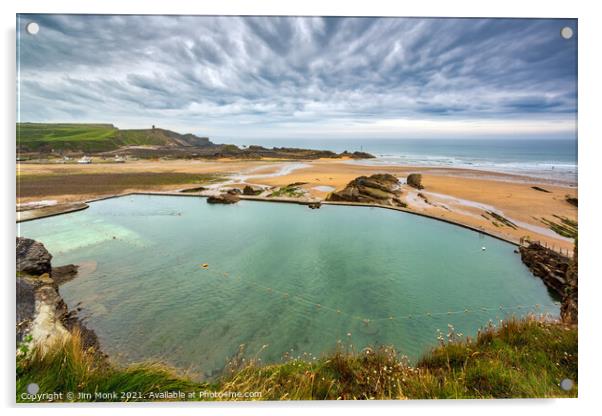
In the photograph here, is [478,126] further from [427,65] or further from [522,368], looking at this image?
[522,368]

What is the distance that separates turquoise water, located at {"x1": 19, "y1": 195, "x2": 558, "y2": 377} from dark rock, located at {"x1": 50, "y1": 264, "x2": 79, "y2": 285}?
21 centimetres

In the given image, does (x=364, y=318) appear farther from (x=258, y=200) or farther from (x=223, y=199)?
(x=223, y=199)

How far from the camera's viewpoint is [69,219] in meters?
8.89

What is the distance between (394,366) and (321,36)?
463 centimetres

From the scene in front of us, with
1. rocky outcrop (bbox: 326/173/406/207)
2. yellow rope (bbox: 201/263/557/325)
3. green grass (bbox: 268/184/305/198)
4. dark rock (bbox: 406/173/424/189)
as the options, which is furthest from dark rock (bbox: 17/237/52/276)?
dark rock (bbox: 406/173/424/189)

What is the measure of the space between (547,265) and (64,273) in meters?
10.4

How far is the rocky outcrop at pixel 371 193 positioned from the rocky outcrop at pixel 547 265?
17.8 ft

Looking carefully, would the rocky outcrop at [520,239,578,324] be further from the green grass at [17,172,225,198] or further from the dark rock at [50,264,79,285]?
the green grass at [17,172,225,198]

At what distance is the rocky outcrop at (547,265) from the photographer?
5109mm

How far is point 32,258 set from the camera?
15.9ft

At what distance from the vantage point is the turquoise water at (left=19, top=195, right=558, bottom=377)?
3.76 meters

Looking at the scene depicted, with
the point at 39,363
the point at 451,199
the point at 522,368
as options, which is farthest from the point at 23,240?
the point at 451,199

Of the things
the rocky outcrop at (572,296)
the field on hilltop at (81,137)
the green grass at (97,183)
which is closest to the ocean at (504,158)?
the rocky outcrop at (572,296)

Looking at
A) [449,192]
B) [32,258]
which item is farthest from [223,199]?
[449,192]
